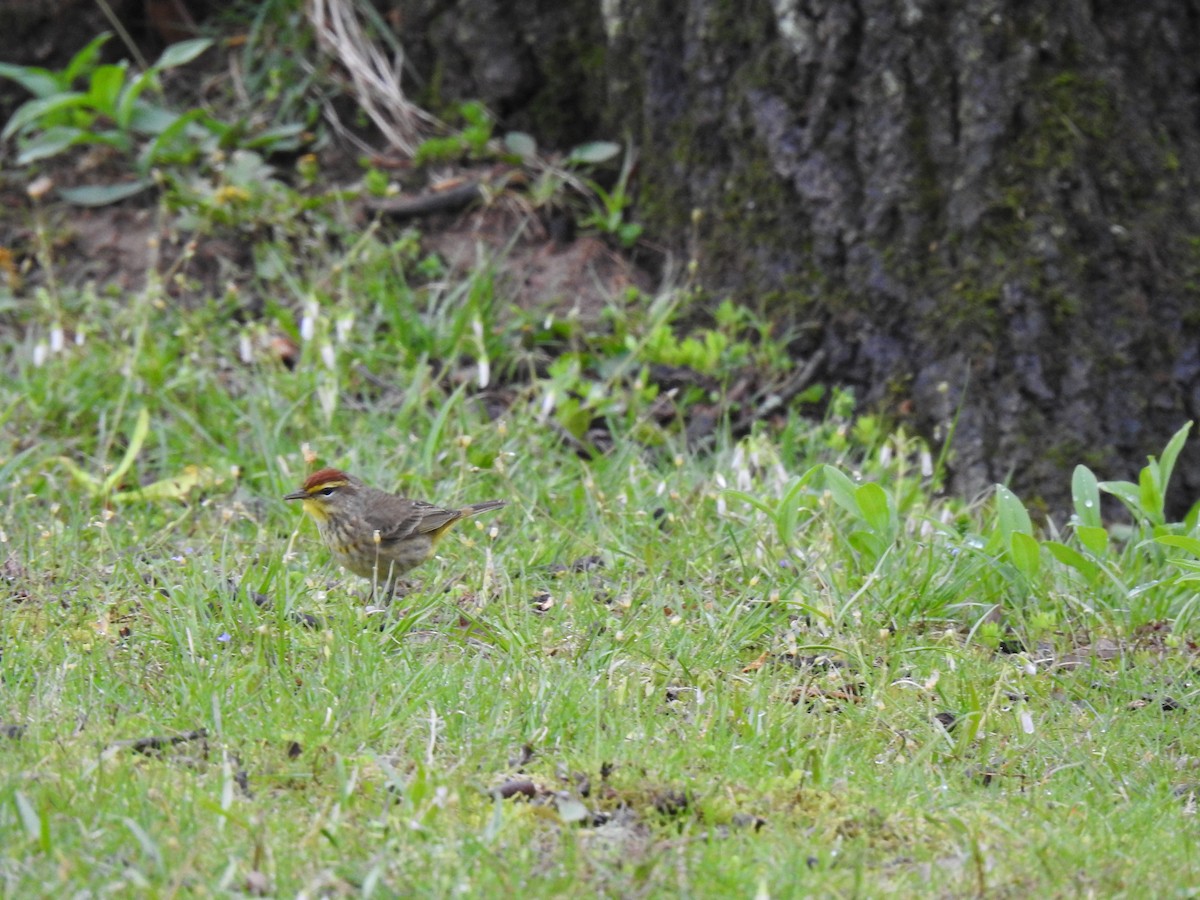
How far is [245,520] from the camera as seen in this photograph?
5.68m

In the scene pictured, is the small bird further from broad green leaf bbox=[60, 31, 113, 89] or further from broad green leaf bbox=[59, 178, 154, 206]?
broad green leaf bbox=[60, 31, 113, 89]

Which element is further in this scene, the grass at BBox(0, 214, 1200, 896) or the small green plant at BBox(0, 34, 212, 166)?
the small green plant at BBox(0, 34, 212, 166)

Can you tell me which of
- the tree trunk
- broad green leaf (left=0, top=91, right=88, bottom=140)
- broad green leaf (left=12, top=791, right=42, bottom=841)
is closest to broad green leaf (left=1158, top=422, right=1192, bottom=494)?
the tree trunk

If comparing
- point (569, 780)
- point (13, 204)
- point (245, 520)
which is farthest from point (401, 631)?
point (13, 204)

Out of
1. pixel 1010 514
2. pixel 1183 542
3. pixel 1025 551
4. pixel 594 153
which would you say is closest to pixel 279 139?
pixel 594 153

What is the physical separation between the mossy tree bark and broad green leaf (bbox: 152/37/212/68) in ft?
9.84

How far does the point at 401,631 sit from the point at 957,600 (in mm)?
1873

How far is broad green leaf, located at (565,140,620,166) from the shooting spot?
26.0 ft

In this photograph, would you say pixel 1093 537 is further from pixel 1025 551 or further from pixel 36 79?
pixel 36 79

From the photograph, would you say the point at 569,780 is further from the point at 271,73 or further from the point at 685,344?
the point at 271,73

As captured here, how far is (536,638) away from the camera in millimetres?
4402

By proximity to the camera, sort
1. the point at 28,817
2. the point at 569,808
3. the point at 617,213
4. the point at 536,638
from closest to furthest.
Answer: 1. the point at 28,817
2. the point at 569,808
3. the point at 536,638
4. the point at 617,213

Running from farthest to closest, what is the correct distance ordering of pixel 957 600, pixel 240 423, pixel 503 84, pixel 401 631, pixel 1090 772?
1. pixel 503 84
2. pixel 240 423
3. pixel 957 600
4. pixel 401 631
5. pixel 1090 772

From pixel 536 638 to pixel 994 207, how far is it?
3306 millimetres
